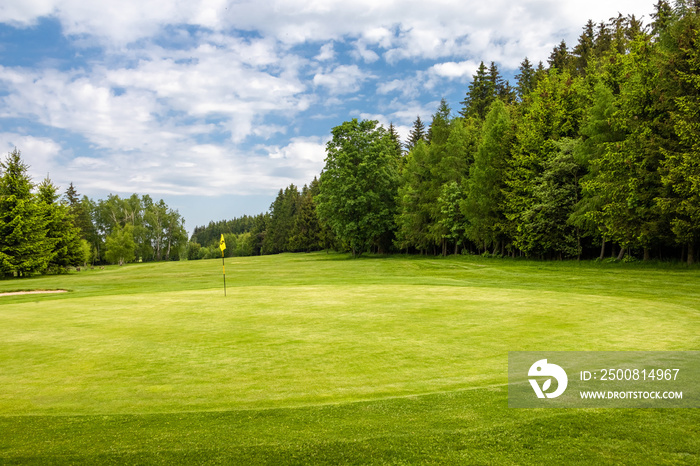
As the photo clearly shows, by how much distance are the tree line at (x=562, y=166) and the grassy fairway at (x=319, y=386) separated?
54.4ft

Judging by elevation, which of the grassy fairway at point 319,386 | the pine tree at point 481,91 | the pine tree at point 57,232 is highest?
the pine tree at point 481,91

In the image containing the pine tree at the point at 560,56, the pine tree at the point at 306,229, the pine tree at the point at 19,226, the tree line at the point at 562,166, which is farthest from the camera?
the pine tree at the point at 306,229

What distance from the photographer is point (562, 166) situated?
3534 centimetres

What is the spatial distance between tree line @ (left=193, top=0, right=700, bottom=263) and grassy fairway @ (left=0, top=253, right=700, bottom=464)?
54.4ft

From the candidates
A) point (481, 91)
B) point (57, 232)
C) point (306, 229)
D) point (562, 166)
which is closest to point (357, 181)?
point (562, 166)

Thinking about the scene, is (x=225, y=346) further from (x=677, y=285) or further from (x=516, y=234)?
(x=516, y=234)

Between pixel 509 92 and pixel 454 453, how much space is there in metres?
83.3

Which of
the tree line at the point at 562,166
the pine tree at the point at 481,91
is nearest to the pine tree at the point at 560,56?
the tree line at the point at 562,166

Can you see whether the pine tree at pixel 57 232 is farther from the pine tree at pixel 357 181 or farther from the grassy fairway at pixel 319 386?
the grassy fairway at pixel 319 386

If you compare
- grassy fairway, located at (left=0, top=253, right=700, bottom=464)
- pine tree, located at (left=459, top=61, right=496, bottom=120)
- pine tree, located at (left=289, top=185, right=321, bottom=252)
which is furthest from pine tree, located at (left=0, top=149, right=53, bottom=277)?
pine tree, located at (left=459, top=61, right=496, bottom=120)

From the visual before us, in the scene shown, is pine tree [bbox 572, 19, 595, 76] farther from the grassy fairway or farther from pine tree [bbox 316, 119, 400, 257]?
the grassy fairway

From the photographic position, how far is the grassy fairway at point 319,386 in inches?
168

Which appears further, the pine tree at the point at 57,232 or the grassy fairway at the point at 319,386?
the pine tree at the point at 57,232

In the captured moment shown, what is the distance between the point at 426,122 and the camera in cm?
9219
